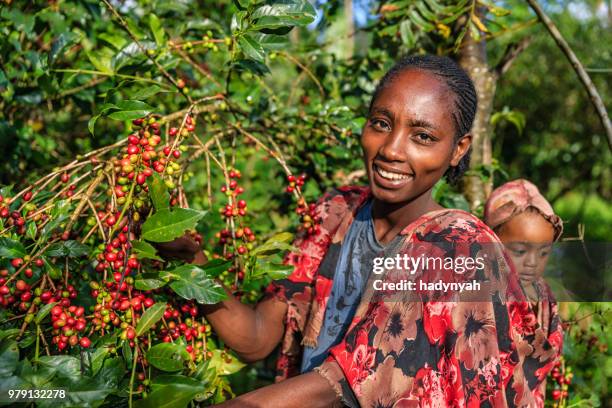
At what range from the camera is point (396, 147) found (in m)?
1.66

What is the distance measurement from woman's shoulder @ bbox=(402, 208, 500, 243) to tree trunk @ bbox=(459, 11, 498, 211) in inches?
37.7

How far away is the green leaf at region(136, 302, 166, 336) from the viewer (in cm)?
148

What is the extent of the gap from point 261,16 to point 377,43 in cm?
128

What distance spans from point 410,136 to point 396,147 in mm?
50

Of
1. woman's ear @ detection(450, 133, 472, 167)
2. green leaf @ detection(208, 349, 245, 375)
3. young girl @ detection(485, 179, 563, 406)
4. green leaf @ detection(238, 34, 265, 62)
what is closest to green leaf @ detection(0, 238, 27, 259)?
green leaf @ detection(208, 349, 245, 375)

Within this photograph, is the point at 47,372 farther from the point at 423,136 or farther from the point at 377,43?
the point at 377,43

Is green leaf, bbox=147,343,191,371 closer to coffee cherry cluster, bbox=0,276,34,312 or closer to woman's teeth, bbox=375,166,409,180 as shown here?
coffee cherry cluster, bbox=0,276,34,312

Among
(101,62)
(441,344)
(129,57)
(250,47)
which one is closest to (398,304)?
(441,344)

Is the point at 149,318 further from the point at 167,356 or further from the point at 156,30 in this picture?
the point at 156,30

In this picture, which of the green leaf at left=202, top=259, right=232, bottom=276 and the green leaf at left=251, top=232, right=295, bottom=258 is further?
the green leaf at left=251, top=232, right=295, bottom=258

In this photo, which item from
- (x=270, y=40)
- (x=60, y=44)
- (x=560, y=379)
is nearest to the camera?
(x=270, y=40)

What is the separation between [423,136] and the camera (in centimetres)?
168

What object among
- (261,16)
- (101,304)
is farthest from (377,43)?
(101,304)

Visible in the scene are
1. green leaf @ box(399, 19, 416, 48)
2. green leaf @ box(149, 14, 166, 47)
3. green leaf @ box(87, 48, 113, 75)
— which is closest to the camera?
green leaf @ box(87, 48, 113, 75)
